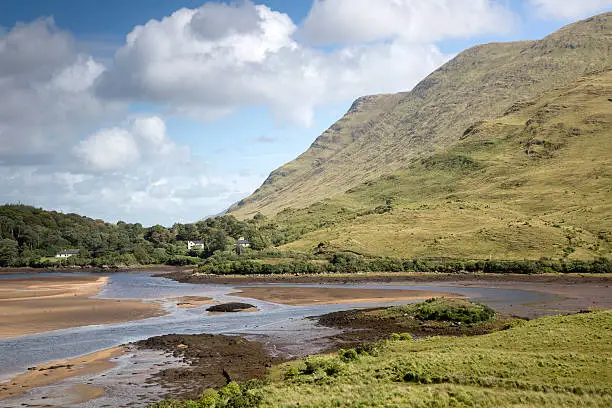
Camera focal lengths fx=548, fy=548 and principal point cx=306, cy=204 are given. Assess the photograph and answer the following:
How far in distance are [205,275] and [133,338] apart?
9176 cm

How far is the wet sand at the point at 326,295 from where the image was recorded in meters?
93.2

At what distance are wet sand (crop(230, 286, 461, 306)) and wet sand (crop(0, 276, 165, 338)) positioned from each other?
2181 centimetres

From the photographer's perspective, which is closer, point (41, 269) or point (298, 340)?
point (298, 340)

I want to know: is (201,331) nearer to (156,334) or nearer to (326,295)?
(156,334)

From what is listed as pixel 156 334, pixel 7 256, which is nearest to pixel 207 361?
pixel 156 334

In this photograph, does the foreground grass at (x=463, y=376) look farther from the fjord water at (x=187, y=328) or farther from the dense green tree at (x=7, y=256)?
the dense green tree at (x=7, y=256)

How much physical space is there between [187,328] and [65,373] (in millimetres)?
22427

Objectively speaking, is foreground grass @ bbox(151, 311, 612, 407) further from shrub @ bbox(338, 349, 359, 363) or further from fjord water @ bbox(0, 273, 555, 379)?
fjord water @ bbox(0, 273, 555, 379)

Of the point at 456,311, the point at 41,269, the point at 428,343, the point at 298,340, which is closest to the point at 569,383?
the point at 428,343

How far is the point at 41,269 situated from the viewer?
18688 cm

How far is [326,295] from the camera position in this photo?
336 ft

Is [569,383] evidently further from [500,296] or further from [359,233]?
[359,233]

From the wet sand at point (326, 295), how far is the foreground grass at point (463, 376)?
47.7m

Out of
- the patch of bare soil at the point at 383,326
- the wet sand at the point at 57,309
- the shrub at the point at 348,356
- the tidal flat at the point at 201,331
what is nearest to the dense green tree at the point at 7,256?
the tidal flat at the point at 201,331
